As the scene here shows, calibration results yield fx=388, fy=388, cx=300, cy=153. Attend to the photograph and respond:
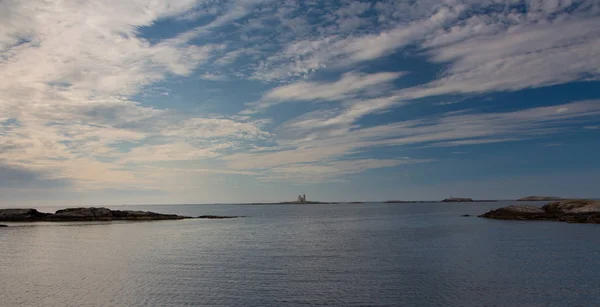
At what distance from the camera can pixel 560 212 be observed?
107812 millimetres

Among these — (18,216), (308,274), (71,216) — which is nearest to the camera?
(308,274)

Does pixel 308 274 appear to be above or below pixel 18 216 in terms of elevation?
below

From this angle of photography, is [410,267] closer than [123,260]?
Yes

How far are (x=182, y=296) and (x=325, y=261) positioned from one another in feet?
61.3

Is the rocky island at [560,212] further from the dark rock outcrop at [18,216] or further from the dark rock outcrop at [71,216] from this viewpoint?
the dark rock outcrop at [18,216]

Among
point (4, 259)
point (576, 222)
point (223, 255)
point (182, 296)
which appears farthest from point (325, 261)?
point (576, 222)

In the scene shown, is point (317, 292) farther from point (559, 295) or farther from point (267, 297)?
point (559, 295)

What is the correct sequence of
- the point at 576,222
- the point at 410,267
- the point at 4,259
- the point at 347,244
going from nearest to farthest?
the point at 410,267 < the point at 4,259 < the point at 347,244 < the point at 576,222

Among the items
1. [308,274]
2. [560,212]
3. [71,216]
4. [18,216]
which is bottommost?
[308,274]

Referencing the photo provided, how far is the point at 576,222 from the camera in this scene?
9150cm

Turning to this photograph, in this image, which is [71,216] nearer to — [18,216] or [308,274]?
[18,216]

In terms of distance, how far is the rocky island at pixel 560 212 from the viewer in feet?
318

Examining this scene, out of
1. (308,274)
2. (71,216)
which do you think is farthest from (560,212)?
(71,216)

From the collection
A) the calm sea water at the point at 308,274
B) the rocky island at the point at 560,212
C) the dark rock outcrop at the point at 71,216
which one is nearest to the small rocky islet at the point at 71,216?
the dark rock outcrop at the point at 71,216
